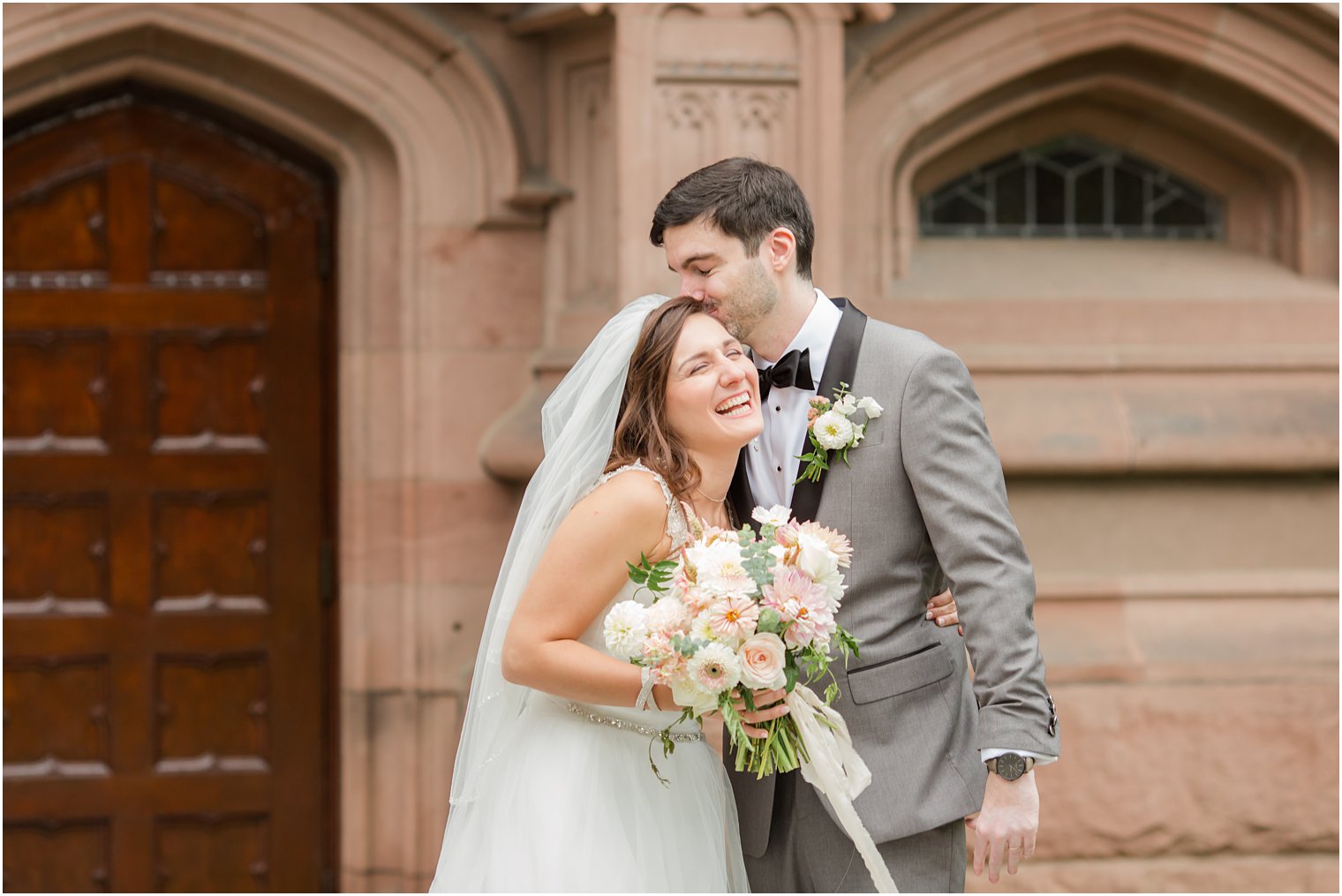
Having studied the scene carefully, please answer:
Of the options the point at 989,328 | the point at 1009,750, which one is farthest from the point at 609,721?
the point at 989,328

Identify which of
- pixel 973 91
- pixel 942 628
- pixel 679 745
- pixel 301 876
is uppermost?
pixel 973 91

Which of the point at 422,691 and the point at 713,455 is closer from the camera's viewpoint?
the point at 713,455

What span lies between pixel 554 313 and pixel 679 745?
227 cm

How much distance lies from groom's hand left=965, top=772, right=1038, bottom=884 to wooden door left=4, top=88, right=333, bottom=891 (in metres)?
3.11

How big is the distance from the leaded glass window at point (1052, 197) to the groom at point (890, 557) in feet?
7.70

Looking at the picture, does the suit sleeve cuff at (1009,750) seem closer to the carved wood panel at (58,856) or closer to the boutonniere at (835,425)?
the boutonniere at (835,425)

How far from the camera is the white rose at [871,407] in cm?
265

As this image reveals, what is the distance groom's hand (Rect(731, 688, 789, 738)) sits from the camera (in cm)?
235

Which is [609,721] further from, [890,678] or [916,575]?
[916,575]

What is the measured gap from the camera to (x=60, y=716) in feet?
16.2

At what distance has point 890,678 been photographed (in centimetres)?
268

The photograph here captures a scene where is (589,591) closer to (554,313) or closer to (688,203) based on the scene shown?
(688,203)

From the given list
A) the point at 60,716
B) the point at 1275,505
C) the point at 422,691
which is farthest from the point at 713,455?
the point at 60,716

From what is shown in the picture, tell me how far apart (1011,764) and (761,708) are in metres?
0.47
